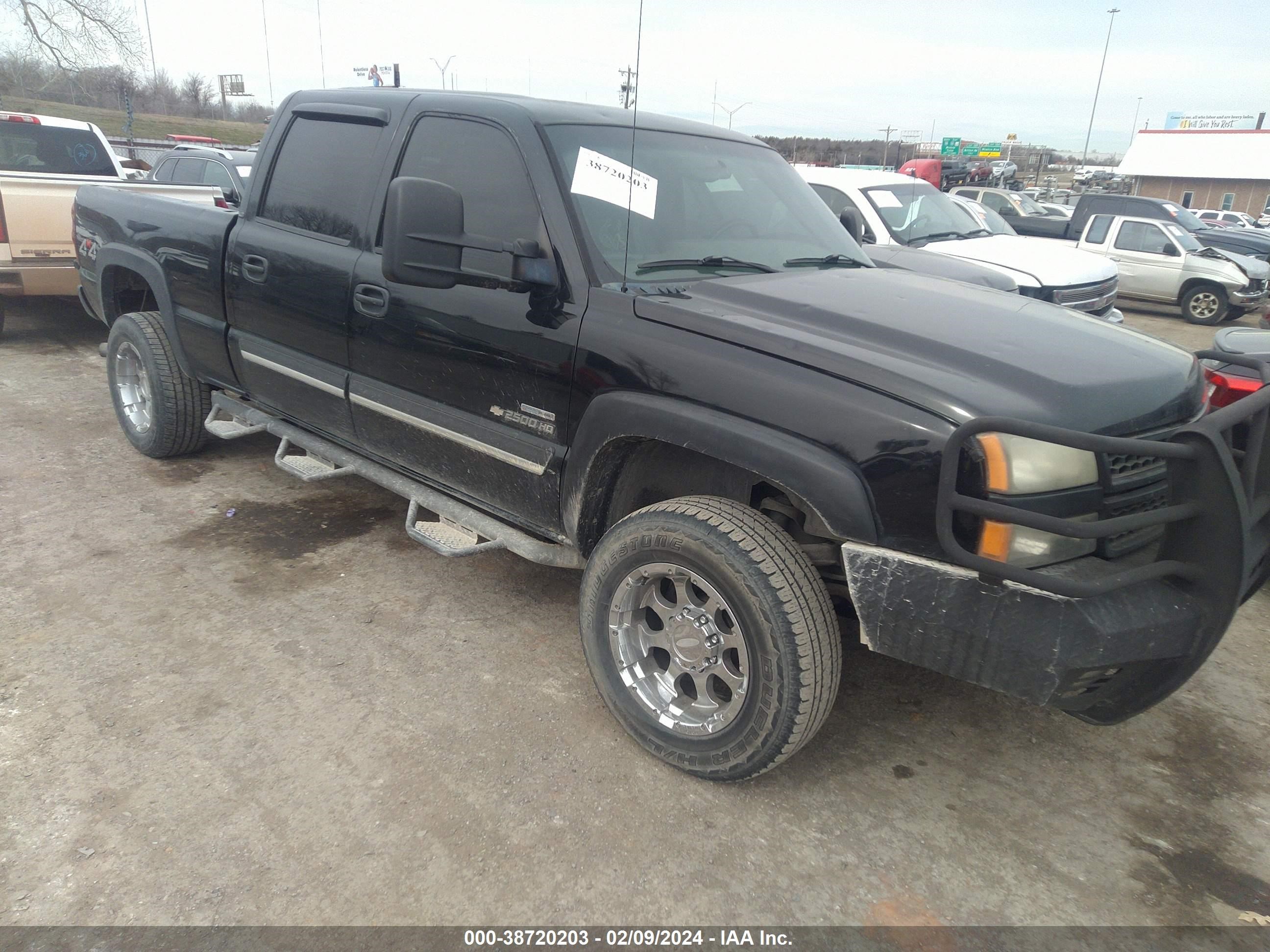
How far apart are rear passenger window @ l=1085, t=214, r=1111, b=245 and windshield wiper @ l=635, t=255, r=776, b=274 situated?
13551mm

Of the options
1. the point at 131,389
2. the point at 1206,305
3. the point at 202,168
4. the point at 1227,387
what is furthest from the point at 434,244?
the point at 1206,305

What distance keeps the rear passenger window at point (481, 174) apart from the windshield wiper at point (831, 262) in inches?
39.7

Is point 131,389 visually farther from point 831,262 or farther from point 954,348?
point 954,348

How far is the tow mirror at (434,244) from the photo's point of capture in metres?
2.58

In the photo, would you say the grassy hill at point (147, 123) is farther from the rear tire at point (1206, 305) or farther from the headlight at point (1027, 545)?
the headlight at point (1027, 545)

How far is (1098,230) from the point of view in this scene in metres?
14.4

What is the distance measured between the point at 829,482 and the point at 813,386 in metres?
0.25

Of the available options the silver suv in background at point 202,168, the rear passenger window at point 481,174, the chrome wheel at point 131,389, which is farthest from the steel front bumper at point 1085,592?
the silver suv in background at point 202,168

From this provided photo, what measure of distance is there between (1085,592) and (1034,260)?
728 cm

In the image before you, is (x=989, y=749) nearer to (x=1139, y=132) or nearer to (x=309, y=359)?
(x=309, y=359)

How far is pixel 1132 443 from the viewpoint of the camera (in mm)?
1982

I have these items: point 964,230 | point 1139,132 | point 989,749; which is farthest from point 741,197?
point 1139,132

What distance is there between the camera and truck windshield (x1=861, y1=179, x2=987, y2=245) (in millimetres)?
8500

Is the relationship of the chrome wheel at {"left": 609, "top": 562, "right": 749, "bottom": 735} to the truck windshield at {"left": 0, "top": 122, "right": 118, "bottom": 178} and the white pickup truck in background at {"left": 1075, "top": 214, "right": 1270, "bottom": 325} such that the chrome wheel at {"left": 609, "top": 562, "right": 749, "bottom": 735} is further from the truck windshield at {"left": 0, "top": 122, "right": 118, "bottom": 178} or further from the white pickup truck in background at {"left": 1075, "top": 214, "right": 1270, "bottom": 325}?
the white pickup truck in background at {"left": 1075, "top": 214, "right": 1270, "bottom": 325}
